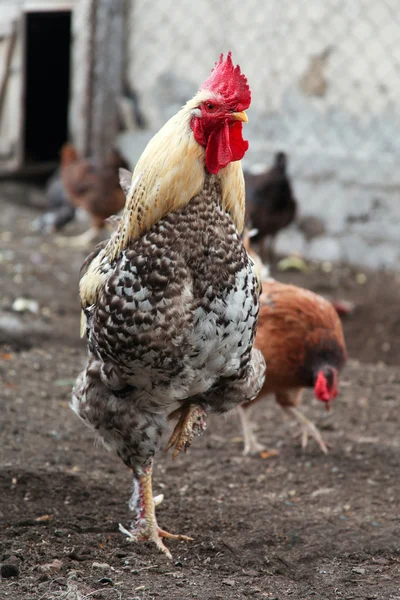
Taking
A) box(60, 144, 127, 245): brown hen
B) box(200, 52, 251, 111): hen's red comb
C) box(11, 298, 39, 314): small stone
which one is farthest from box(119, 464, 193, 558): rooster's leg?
box(60, 144, 127, 245): brown hen

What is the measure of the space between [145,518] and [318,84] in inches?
224

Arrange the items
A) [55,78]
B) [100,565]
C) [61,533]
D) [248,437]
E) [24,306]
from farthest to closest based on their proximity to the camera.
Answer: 1. [55,78]
2. [24,306]
3. [248,437]
4. [61,533]
5. [100,565]

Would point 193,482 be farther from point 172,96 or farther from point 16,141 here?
point 16,141

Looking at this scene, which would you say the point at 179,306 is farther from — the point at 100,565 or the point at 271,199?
the point at 271,199

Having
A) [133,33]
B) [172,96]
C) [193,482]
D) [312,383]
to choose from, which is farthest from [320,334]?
[133,33]

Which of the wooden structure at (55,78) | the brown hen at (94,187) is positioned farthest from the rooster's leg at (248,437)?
the wooden structure at (55,78)

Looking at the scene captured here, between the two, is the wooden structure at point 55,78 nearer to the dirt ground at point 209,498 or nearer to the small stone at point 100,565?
the dirt ground at point 209,498

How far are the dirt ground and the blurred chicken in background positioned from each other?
2809mm

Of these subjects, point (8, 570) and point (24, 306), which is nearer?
point (8, 570)

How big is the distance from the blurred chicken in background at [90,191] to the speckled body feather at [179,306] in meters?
5.98

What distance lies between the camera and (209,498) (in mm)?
3838

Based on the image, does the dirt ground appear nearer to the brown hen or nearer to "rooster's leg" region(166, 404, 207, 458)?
"rooster's leg" region(166, 404, 207, 458)

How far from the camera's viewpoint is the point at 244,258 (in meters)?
2.93

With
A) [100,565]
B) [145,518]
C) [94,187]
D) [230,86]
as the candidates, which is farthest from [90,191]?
[100,565]
